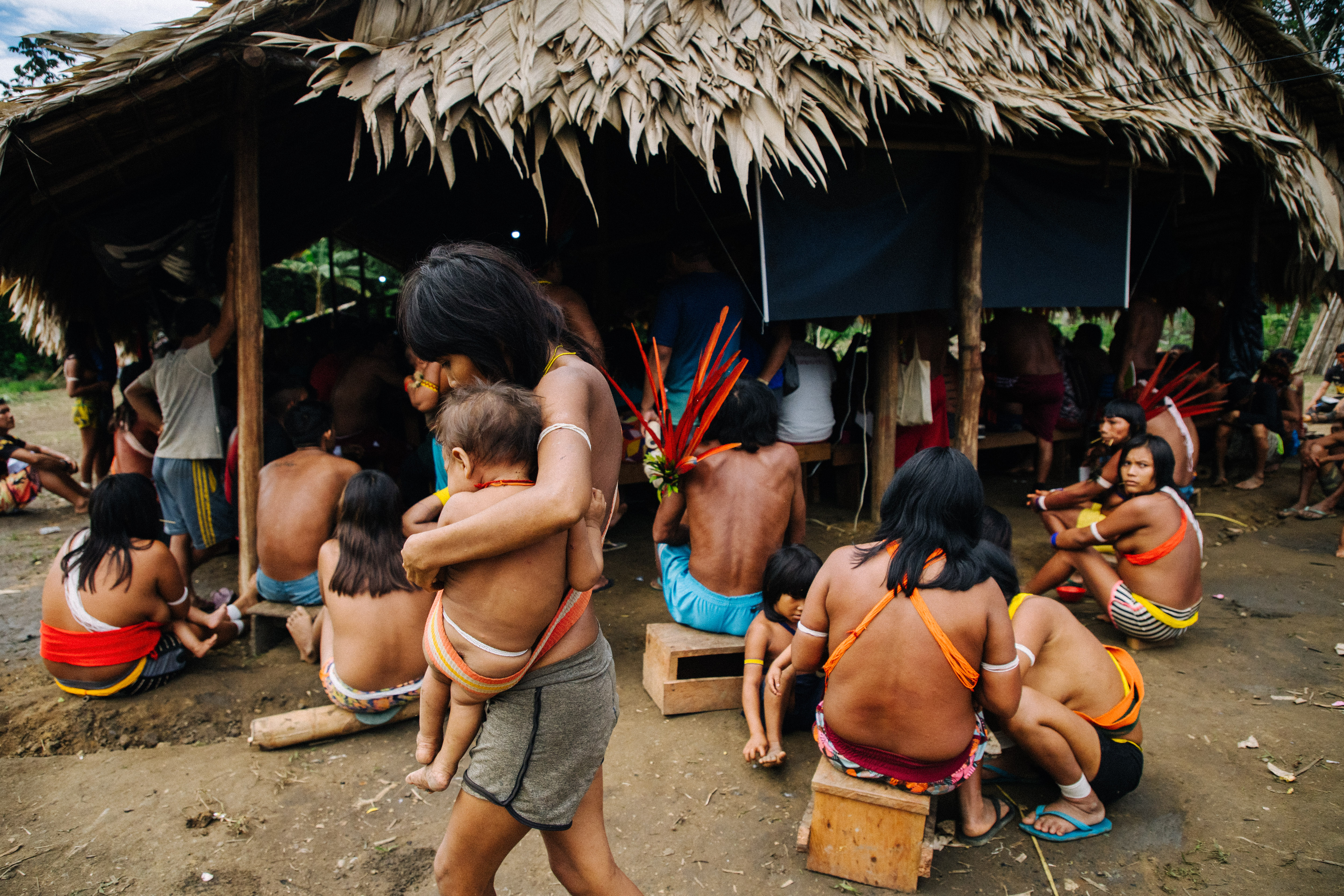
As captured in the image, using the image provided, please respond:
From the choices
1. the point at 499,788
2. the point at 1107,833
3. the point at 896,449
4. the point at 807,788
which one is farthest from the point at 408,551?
the point at 896,449

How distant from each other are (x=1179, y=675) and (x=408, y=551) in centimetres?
401

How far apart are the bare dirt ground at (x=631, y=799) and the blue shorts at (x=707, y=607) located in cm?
41

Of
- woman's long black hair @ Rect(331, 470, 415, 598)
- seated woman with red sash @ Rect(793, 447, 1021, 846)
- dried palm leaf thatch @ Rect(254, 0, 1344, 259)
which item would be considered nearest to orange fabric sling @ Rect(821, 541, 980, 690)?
seated woman with red sash @ Rect(793, 447, 1021, 846)

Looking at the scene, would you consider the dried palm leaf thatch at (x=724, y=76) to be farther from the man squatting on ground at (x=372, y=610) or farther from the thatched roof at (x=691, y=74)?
the man squatting on ground at (x=372, y=610)

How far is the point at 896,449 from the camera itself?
236 inches

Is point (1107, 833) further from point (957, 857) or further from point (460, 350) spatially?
point (460, 350)

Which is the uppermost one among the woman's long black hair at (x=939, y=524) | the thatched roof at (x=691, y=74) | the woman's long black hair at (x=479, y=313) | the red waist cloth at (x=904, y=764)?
the thatched roof at (x=691, y=74)

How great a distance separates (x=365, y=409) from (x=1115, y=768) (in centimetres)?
530

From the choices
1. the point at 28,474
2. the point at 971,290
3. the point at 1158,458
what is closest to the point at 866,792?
the point at 1158,458

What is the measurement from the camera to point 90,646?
11.3ft

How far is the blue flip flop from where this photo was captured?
262 cm

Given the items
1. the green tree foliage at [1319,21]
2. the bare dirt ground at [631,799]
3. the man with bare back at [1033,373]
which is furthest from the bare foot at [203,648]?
the green tree foliage at [1319,21]

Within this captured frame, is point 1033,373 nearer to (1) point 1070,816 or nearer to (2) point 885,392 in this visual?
(2) point 885,392

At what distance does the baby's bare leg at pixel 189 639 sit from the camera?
3717 mm
